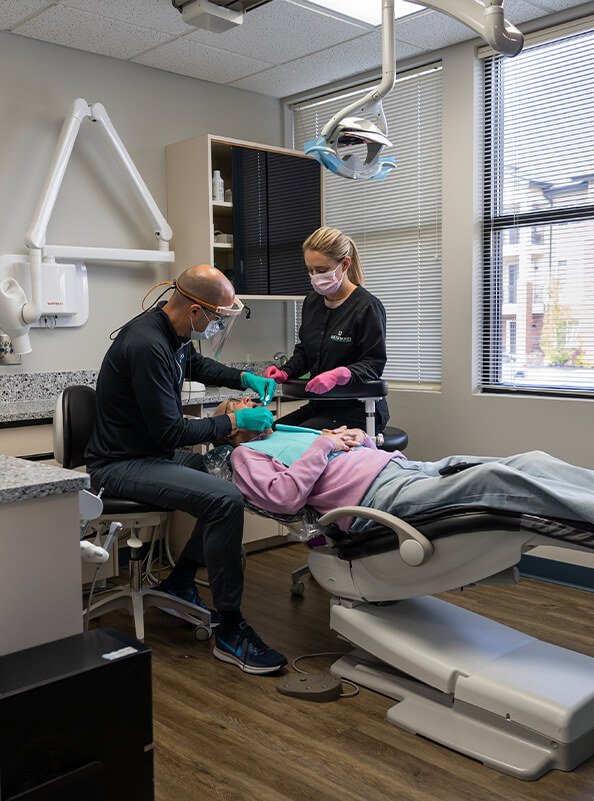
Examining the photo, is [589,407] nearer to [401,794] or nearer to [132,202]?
[401,794]

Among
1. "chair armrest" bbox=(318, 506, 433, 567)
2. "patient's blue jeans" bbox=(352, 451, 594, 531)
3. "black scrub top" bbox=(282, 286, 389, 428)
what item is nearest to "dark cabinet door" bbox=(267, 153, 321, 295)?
"black scrub top" bbox=(282, 286, 389, 428)

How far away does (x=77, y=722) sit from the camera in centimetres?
128

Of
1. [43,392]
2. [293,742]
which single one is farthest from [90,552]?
[43,392]

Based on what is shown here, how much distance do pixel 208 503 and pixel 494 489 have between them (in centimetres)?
95

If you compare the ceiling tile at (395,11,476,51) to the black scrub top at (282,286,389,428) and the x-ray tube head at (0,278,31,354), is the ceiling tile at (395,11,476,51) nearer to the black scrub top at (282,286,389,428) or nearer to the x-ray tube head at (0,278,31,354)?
the black scrub top at (282,286,389,428)

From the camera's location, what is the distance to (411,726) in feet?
7.11

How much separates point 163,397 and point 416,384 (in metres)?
1.83

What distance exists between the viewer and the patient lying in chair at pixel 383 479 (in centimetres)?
203

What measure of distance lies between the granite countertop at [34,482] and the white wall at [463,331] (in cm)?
250

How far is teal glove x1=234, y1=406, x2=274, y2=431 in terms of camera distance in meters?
2.71

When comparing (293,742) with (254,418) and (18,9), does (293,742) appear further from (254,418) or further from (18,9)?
(18,9)

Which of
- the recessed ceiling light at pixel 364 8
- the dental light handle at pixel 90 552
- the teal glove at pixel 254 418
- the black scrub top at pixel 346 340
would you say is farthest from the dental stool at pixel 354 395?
the recessed ceiling light at pixel 364 8

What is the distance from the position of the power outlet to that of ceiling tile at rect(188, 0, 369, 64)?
1554 millimetres

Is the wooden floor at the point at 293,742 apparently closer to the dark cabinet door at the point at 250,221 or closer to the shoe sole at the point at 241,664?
the shoe sole at the point at 241,664
